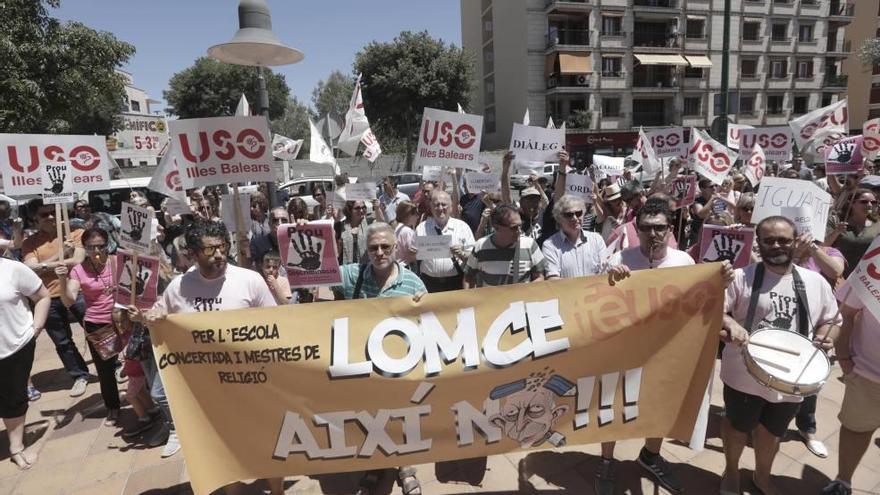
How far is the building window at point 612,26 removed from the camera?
34.7 meters

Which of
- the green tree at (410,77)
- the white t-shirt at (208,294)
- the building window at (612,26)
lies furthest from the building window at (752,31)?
the white t-shirt at (208,294)

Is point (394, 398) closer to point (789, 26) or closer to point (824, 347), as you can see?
point (824, 347)

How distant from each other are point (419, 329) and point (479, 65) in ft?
145

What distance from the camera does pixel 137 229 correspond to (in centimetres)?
414

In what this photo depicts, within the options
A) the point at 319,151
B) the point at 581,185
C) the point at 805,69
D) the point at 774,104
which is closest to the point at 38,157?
the point at 319,151

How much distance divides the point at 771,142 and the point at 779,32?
3924 cm

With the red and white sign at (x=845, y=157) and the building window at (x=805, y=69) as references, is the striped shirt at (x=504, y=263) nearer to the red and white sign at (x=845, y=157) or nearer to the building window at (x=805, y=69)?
the red and white sign at (x=845, y=157)

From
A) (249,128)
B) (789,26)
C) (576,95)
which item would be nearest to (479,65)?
(576,95)

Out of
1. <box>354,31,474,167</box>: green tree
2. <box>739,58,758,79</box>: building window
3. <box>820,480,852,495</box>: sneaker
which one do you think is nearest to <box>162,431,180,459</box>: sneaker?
<box>820,480,852,495</box>: sneaker

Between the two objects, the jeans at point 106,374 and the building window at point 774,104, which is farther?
the building window at point 774,104

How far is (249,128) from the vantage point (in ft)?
15.0

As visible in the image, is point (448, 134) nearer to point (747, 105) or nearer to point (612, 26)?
point (612, 26)

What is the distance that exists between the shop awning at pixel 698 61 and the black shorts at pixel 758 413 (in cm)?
3840

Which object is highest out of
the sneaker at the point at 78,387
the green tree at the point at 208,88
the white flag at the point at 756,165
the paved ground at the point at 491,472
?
the green tree at the point at 208,88
